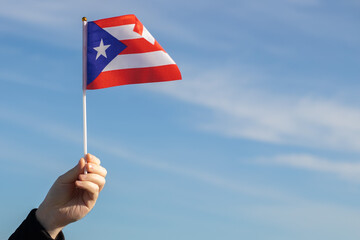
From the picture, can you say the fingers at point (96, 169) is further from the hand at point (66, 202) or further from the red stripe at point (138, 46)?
the red stripe at point (138, 46)

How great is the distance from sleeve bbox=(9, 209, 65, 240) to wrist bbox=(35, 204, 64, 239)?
0.23 feet

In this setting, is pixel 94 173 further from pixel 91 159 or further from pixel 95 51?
pixel 95 51

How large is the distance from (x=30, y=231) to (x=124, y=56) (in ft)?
12.7

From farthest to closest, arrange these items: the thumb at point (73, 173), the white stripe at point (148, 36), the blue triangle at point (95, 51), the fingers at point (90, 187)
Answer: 1. the white stripe at point (148, 36)
2. the blue triangle at point (95, 51)
3. the thumb at point (73, 173)
4. the fingers at point (90, 187)

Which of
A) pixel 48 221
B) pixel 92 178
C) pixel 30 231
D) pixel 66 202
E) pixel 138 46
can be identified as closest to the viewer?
pixel 92 178

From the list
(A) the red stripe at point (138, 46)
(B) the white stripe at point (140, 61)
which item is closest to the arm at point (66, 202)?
(B) the white stripe at point (140, 61)

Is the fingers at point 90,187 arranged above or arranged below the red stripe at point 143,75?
below

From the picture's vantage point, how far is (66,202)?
272 inches

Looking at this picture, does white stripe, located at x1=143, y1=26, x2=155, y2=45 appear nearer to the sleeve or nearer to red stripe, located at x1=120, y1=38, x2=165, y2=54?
red stripe, located at x1=120, y1=38, x2=165, y2=54

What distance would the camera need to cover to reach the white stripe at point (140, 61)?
8.87 metres

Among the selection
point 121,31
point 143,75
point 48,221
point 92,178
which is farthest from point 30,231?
point 121,31

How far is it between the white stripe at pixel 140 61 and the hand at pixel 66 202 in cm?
262

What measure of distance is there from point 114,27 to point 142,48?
0.70 meters

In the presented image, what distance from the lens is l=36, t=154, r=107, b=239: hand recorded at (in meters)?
6.75
